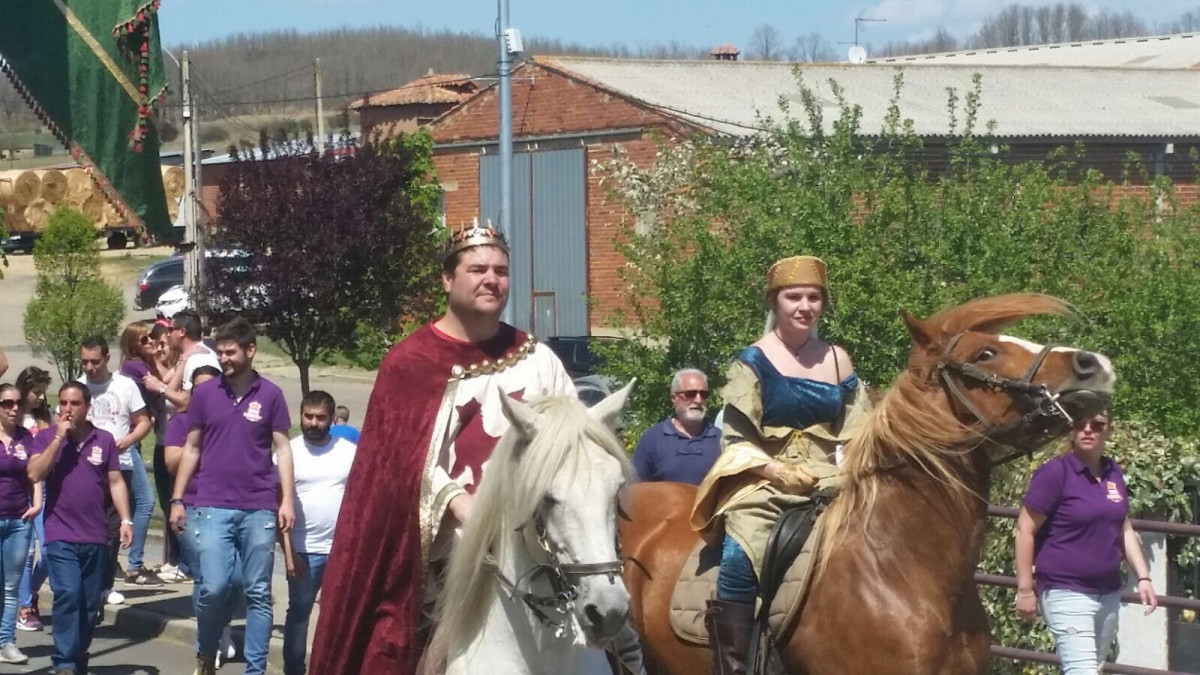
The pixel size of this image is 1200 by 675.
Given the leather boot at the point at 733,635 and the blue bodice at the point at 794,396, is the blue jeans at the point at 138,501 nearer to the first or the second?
the leather boot at the point at 733,635

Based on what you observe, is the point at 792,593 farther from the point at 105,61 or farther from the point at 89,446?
the point at 89,446

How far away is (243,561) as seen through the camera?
9484mm

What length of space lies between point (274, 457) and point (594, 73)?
24.3 meters

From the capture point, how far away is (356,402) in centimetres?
2878

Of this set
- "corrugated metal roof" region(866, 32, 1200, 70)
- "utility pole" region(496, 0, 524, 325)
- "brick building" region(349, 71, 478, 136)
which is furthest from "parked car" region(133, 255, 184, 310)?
"corrugated metal roof" region(866, 32, 1200, 70)

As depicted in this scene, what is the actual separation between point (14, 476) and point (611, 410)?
6819mm

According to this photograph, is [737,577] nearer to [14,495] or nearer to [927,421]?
[927,421]

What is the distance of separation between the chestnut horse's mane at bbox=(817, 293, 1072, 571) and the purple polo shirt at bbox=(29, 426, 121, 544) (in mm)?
5727

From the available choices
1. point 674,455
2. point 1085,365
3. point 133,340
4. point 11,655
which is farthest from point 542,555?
point 133,340

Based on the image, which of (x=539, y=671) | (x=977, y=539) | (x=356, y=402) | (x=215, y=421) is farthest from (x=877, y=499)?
(x=356, y=402)

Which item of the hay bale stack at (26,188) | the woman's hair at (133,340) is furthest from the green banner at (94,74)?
the hay bale stack at (26,188)

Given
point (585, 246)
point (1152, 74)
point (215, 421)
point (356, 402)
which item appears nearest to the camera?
point (215, 421)

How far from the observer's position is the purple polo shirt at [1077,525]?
785cm

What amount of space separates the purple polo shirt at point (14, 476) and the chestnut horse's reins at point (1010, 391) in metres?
6.67
